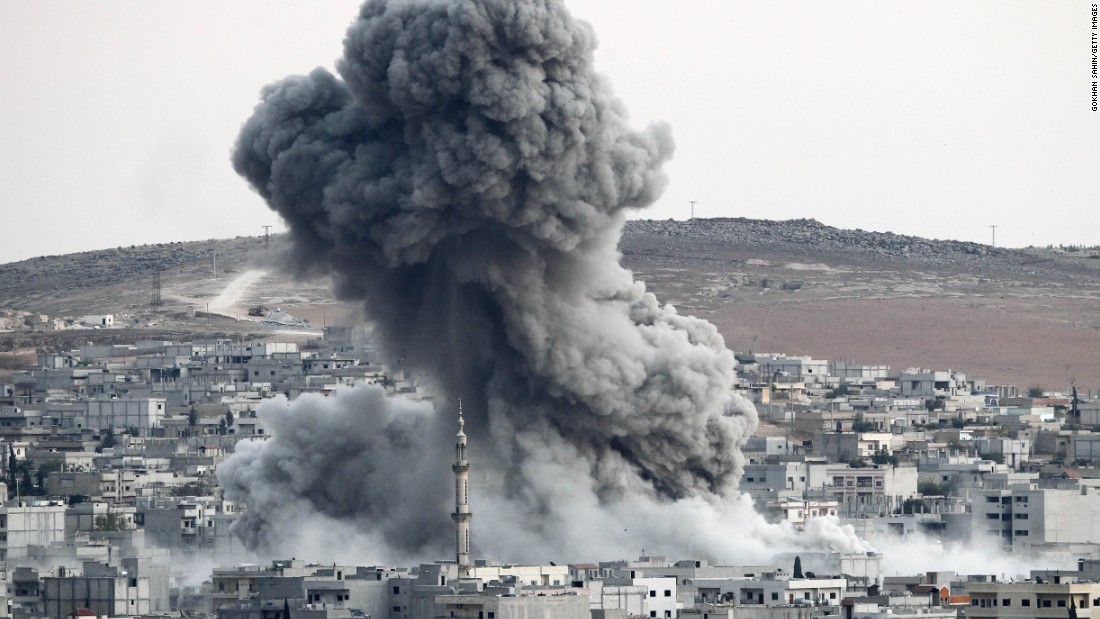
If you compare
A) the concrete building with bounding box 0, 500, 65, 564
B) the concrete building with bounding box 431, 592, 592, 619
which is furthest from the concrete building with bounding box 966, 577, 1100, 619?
the concrete building with bounding box 0, 500, 65, 564

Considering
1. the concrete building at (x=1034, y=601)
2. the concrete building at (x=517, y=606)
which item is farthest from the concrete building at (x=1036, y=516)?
the concrete building at (x=1034, y=601)

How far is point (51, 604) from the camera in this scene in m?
79.9

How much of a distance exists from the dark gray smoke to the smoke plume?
0.05m

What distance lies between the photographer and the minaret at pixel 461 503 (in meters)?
81.6

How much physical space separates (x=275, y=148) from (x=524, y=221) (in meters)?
6.94

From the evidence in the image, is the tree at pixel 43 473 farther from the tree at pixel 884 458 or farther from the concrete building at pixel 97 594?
the concrete building at pixel 97 594

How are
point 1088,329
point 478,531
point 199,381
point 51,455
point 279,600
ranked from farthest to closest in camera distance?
point 1088,329, point 199,381, point 51,455, point 478,531, point 279,600

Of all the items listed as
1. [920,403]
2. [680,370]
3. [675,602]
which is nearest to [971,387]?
[920,403]

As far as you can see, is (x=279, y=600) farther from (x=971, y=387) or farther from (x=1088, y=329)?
(x=1088, y=329)

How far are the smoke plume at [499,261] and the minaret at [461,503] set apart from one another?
167cm

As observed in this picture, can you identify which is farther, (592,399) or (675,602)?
(592,399)

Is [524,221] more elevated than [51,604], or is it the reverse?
[524,221]

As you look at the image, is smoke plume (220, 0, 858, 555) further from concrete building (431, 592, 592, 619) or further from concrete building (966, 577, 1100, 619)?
concrete building (966, 577, 1100, 619)

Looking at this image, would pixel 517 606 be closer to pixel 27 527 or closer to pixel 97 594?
pixel 97 594
